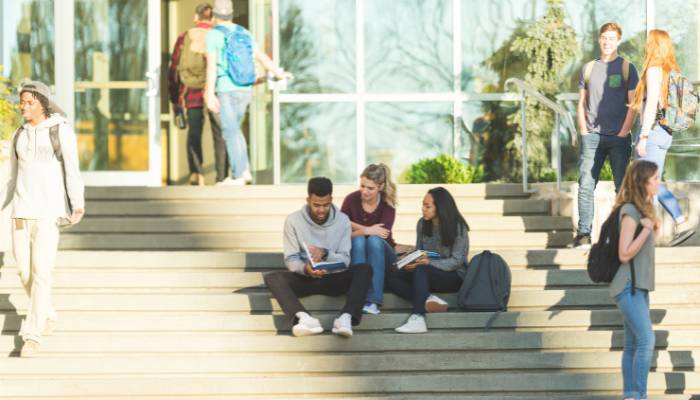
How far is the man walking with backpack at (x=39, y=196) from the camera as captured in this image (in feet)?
31.5

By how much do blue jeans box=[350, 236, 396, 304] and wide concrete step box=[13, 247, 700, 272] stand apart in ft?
3.18

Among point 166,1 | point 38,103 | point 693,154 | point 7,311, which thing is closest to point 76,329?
A: point 7,311

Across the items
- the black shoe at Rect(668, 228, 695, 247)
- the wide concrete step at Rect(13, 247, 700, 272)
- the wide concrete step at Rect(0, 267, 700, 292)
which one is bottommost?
the wide concrete step at Rect(0, 267, 700, 292)

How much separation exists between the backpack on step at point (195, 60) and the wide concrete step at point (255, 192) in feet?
4.43

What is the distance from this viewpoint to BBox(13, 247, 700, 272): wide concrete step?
35.4 feet

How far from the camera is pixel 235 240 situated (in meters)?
11.7

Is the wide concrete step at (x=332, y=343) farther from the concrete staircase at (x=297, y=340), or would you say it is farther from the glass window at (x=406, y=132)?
the glass window at (x=406, y=132)

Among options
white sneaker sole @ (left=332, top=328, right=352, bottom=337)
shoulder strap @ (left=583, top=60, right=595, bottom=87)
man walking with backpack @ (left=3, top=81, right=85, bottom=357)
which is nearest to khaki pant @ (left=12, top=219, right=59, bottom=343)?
man walking with backpack @ (left=3, top=81, right=85, bottom=357)

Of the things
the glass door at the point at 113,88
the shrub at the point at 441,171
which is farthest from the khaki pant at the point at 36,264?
the shrub at the point at 441,171

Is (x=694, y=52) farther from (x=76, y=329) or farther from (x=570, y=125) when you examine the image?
(x=76, y=329)

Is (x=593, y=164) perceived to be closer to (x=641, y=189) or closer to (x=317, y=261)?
(x=641, y=189)

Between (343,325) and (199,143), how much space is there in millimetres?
4714

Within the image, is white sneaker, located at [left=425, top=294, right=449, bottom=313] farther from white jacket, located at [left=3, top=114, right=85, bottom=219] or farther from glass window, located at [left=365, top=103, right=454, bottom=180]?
glass window, located at [left=365, top=103, right=454, bottom=180]

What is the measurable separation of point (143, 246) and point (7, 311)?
1.68 meters
